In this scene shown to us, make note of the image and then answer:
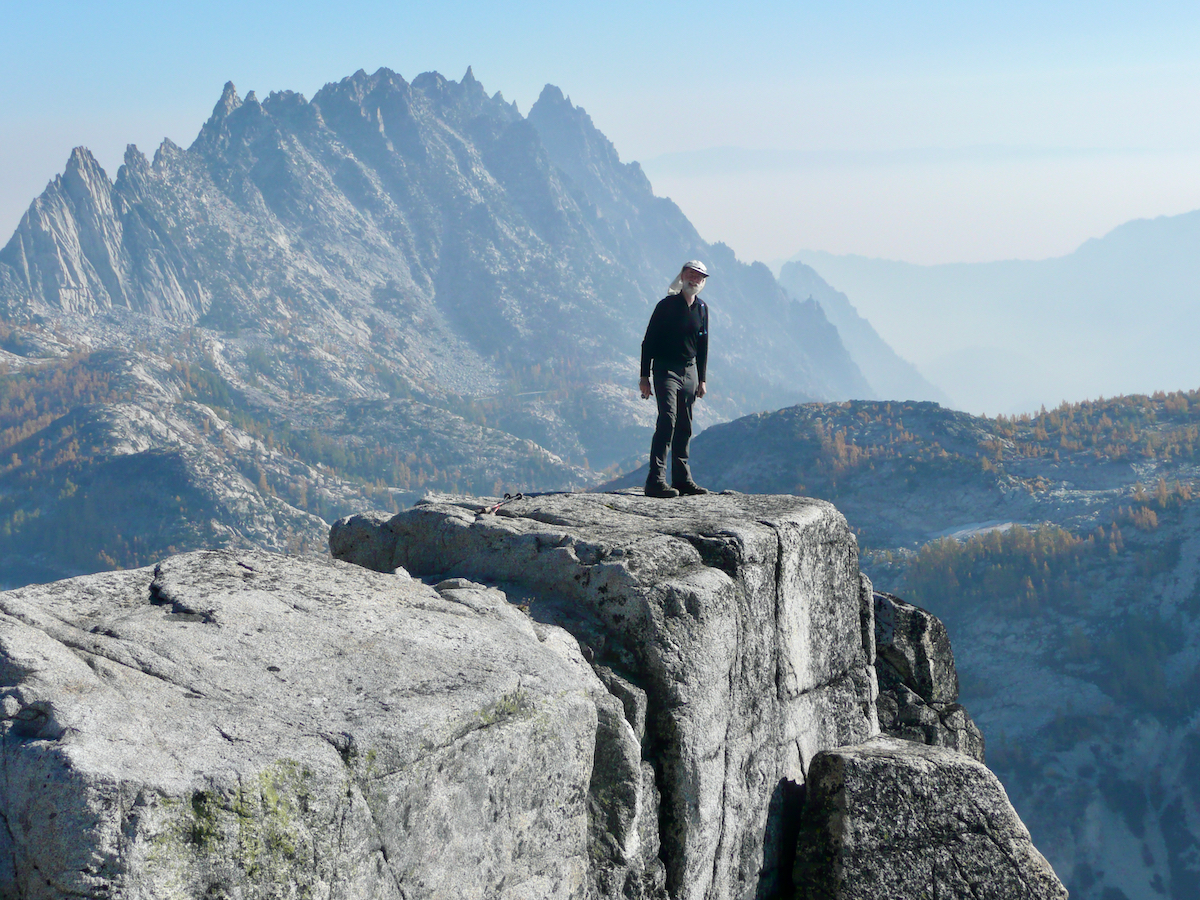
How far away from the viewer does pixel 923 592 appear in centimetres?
14738

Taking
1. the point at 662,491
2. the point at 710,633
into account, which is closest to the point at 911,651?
the point at 662,491

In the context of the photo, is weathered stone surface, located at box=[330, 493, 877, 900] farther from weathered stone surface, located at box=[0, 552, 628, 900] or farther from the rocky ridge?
the rocky ridge

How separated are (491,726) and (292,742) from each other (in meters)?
1.63

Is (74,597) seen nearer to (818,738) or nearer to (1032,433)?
(818,738)

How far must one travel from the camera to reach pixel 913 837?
10273mm

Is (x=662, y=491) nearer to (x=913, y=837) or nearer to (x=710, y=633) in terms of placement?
(x=710, y=633)

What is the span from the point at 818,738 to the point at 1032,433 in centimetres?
19615

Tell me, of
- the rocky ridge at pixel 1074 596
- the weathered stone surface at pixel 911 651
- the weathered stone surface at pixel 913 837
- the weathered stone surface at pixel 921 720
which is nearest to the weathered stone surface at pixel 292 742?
the weathered stone surface at pixel 913 837

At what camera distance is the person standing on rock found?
47.3ft

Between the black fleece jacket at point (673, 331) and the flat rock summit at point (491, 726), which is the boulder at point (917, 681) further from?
the black fleece jacket at point (673, 331)

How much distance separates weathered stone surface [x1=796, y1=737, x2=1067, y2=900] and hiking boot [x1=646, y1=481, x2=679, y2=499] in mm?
5339

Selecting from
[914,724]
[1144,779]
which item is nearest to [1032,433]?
[1144,779]

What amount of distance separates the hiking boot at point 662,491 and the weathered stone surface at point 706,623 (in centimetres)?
119

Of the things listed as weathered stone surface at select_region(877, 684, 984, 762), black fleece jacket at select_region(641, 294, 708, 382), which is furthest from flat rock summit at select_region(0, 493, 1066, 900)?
black fleece jacket at select_region(641, 294, 708, 382)
